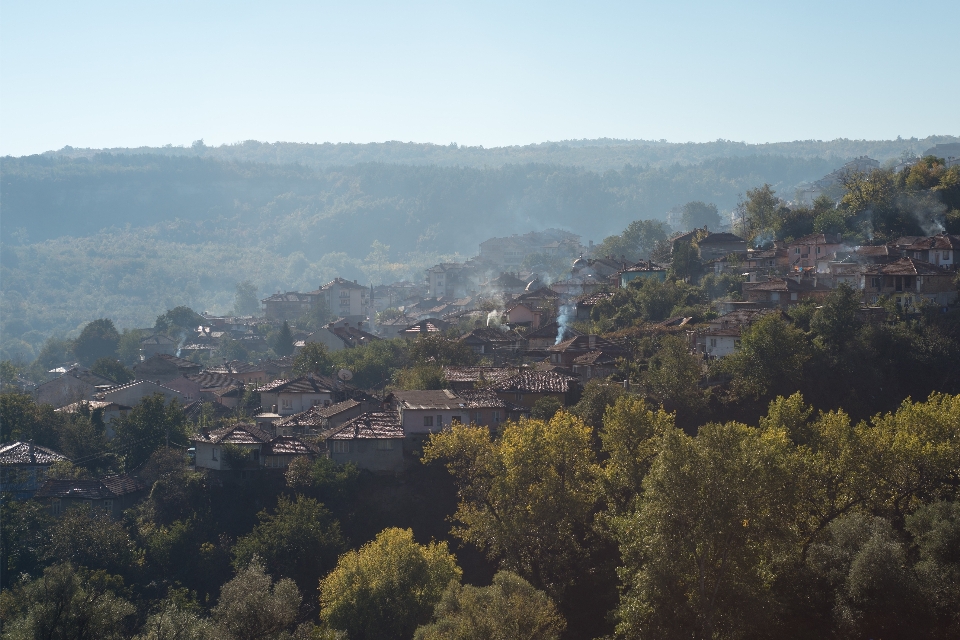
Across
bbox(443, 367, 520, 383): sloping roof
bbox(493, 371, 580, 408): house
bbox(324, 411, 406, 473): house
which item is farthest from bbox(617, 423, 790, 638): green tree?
bbox(443, 367, 520, 383): sloping roof

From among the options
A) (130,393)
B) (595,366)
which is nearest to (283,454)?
(595,366)

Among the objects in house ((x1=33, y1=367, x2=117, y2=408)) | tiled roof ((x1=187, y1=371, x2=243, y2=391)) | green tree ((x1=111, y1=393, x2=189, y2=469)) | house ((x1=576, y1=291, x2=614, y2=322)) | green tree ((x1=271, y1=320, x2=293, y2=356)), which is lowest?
green tree ((x1=271, y1=320, x2=293, y2=356))

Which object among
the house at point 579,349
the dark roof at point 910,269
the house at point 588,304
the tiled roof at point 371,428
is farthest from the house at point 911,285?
the tiled roof at point 371,428

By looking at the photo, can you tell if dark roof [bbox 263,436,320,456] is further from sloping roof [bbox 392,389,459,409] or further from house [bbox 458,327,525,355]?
house [bbox 458,327,525,355]

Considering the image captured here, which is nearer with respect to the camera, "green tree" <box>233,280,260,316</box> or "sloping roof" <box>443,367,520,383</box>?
"sloping roof" <box>443,367,520,383</box>

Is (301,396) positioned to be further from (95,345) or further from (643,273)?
(95,345)

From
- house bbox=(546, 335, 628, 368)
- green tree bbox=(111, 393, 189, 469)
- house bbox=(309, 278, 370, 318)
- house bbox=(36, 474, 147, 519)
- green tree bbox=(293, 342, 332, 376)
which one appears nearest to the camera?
house bbox=(36, 474, 147, 519)

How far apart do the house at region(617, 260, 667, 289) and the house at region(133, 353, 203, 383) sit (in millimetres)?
25543

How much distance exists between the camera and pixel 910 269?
127ft

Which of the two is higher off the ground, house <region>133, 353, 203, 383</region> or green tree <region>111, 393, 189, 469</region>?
green tree <region>111, 393, 189, 469</region>

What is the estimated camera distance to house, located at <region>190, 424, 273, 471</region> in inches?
1319

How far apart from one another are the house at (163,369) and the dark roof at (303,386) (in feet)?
48.1

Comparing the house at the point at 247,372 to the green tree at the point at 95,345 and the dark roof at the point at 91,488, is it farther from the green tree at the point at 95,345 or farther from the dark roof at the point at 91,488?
the green tree at the point at 95,345

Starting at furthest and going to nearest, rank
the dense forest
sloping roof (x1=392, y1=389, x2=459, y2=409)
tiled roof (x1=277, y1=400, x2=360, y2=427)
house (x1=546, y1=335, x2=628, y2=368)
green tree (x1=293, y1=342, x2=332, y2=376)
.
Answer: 1. the dense forest
2. green tree (x1=293, y1=342, x2=332, y2=376)
3. house (x1=546, y1=335, x2=628, y2=368)
4. tiled roof (x1=277, y1=400, x2=360, y2=427)
5. sloping roof (x1=392, y1=389, x2=459, y2=409)
